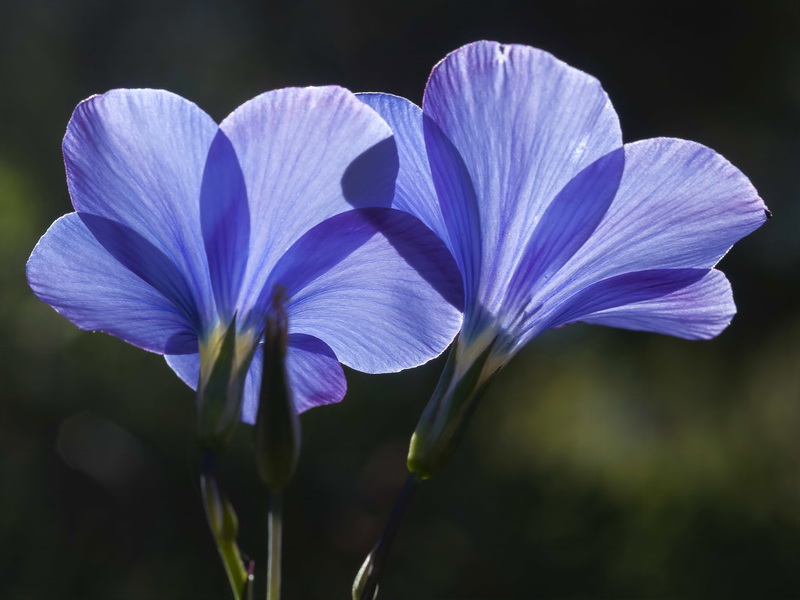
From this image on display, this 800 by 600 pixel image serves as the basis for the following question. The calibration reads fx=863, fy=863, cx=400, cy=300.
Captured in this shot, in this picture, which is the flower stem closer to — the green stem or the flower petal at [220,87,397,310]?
the green stem

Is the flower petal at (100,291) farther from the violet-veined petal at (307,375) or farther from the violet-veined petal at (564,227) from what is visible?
the violet-veined petal at (564,227)

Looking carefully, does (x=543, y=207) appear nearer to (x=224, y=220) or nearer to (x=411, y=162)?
(x=411, y=162)

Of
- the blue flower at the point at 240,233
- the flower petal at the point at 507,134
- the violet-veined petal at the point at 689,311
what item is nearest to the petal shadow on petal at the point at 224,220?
the blue flower at the point at 240,233

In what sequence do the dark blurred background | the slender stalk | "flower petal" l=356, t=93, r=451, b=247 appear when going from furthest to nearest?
the dark blurred background → "flower petal" l=356, t=93, r=451, b=247 → the slender stalk

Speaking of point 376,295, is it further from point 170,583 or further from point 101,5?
point 101,5

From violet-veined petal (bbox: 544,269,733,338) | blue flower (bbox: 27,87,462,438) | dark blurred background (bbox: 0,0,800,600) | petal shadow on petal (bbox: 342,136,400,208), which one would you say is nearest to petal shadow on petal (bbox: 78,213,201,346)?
blue flower (bbox: 27,87,462,438)

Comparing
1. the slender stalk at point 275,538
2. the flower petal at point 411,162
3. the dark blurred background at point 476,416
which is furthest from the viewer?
the dark blurred background at point 476,416

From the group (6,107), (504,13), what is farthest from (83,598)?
(504,13)
